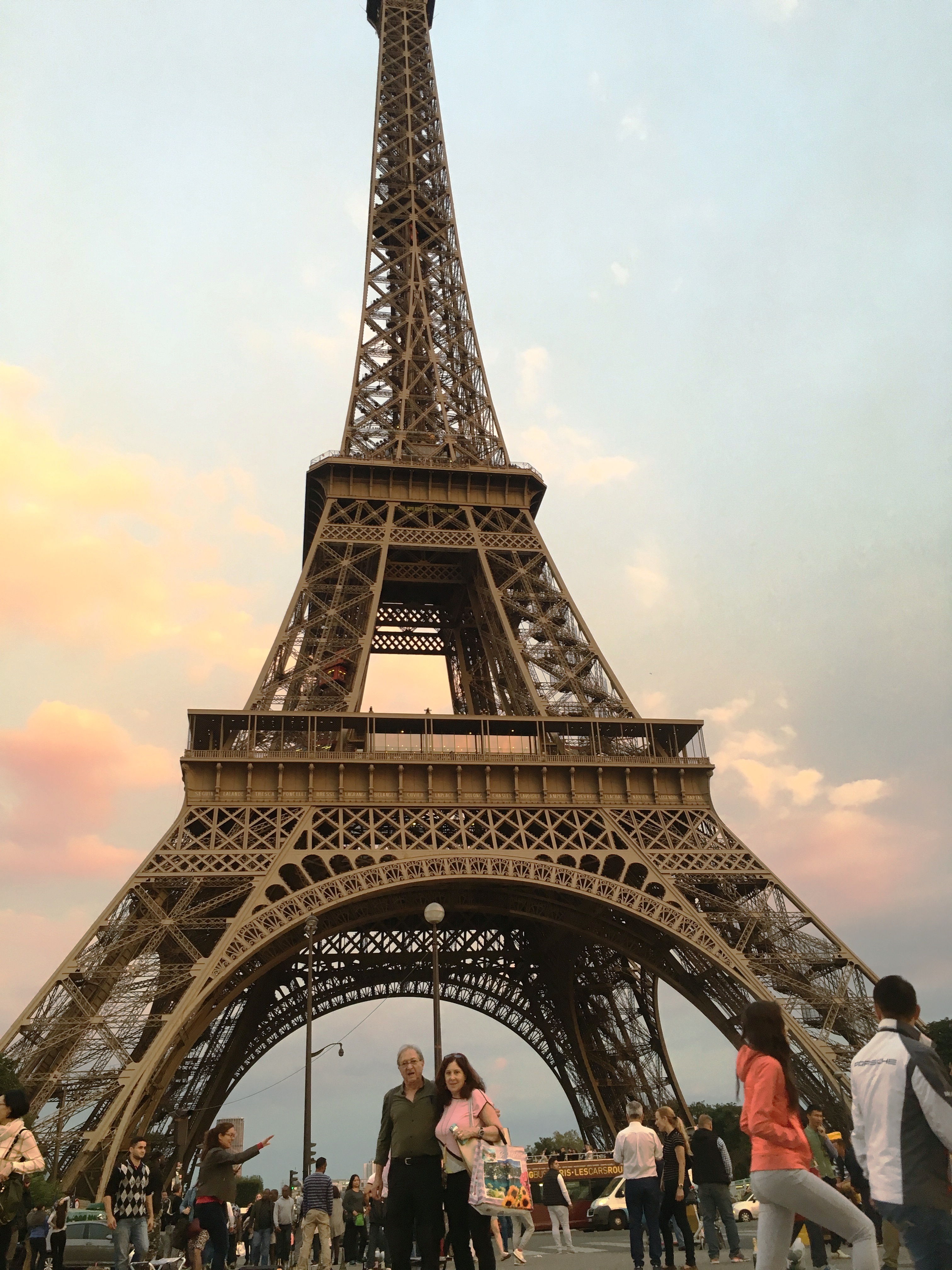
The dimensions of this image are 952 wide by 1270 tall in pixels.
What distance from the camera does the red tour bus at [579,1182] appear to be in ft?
95.1

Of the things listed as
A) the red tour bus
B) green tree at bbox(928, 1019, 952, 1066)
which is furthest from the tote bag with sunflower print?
green tree at bbox(928, 1019, 952, 1066)

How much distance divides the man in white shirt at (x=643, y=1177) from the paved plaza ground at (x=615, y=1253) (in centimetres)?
95

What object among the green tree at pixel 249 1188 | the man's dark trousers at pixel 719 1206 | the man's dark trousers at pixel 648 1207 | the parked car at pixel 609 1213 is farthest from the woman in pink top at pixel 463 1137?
the green tree at pixel 249 1188

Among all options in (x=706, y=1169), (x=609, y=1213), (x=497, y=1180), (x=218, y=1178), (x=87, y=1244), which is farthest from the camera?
(x=609, y=1213)

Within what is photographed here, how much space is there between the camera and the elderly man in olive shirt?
6949 millimetres

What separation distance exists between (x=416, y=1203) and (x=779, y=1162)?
8.14 ft

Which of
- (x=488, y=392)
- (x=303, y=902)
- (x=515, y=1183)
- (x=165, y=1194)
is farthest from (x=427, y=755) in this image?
(x=515, y=1183)

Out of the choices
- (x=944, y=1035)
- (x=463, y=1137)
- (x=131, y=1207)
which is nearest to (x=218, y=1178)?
(x=131, y=1207)

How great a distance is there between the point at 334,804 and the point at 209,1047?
1063cm

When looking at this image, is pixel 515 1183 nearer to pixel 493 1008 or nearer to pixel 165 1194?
pixel 165 1194

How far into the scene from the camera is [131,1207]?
10742 millimetres

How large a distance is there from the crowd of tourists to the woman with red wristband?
0.02 m

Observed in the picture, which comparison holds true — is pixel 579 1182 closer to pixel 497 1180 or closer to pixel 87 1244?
pixel 87 1244

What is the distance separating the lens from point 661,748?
31.8 metres
